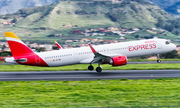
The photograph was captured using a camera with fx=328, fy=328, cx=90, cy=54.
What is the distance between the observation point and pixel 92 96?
23797 millimetres

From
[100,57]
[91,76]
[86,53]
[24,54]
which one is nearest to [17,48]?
[24,54]

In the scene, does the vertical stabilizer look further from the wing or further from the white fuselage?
the wing

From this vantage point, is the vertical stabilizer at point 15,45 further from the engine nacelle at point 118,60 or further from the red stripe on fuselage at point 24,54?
the engine nacelle at point 118,60

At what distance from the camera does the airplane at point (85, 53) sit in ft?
137

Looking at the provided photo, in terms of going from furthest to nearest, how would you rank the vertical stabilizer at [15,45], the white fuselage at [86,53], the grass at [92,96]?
the white fuselage at [86,53]
the vertical stabilizer at [15,45]
the grass at [92,96]

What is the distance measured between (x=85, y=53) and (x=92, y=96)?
20.9m

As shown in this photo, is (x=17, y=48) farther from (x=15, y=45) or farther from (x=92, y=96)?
(x=92, y=96)

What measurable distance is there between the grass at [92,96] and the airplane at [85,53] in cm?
1329

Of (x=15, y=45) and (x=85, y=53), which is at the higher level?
(x=15, y=45)

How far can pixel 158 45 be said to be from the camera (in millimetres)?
46562

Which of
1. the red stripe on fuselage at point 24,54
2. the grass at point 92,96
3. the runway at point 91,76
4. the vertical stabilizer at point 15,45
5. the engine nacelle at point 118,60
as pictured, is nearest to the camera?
the grass at point 92,96

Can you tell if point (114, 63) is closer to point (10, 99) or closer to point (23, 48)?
point (23, 48)

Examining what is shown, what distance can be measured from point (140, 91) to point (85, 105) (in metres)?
6.50

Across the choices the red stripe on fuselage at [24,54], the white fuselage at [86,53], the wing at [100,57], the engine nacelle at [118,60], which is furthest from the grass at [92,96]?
the white fuselage at [86,53]
